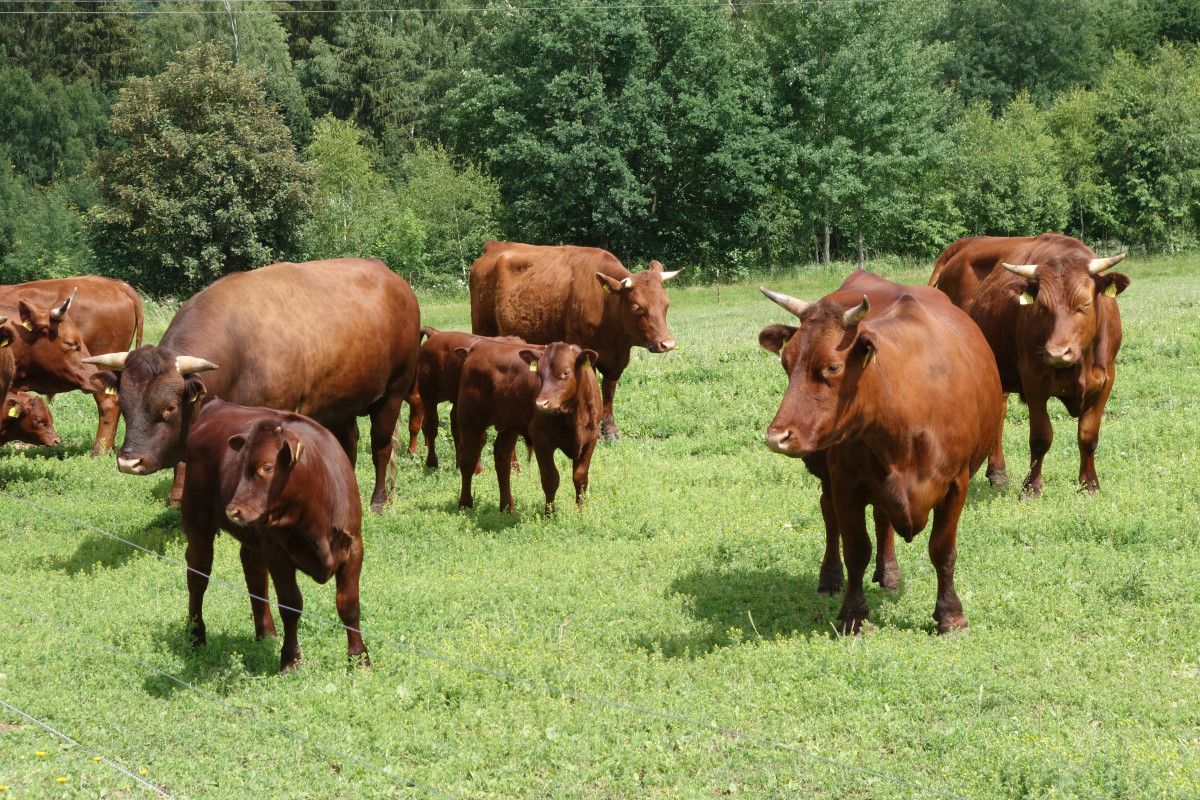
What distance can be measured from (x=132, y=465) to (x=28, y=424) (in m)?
7.22

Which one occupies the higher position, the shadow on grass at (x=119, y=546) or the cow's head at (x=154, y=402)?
the cow's head at (x=154, y=402)

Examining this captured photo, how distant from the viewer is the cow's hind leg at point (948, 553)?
693cm

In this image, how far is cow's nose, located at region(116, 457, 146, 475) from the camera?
7484 mm

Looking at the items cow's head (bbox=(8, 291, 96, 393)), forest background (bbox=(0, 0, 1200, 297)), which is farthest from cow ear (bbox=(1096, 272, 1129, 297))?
forest background (bbox=(0, 0, 1200, 297))

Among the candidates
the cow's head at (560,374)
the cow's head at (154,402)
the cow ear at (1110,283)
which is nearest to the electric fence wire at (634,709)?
Answer: the cow's head at (154,402)

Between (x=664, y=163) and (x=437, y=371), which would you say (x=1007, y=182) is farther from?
(x=437, y=371)

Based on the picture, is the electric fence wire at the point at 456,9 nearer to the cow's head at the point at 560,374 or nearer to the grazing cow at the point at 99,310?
the grazing cow at the point at 99,310

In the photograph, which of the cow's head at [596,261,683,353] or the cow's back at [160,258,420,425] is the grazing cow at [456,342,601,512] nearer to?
the cow's back at [160,258,420,425]

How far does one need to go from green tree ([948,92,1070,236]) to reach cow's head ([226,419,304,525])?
49.9 meters

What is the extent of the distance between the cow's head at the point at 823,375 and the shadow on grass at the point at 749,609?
1.70 m

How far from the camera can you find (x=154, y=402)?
25.3ft

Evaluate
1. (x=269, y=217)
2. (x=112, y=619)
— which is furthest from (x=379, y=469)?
(x=269, y=217)

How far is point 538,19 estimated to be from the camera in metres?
46.2

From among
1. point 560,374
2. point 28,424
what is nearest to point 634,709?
point 560,374
